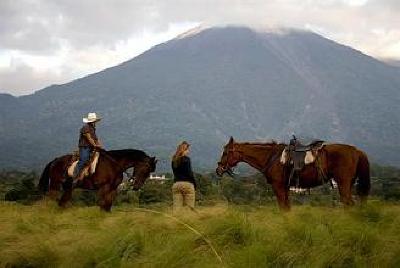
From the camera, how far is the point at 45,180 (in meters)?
13.8

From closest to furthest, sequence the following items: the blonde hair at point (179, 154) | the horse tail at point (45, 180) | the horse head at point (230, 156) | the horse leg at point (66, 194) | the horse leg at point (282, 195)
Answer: the blonde hair at point (179, 154), the horse leg at point (282, 195), the horse leg at point (66, 194), the horse head at point (230, 156), the horse tail at point (45, 180)

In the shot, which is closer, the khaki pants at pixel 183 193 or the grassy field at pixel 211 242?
the grassy field at pixel 211 242

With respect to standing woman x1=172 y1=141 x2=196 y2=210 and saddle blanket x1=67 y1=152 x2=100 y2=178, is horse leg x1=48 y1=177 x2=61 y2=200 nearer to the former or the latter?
saddle blanket x1=67 y1=152 x2=100 y2=178

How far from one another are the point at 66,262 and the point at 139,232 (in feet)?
3.16

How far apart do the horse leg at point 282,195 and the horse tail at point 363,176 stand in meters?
1.59

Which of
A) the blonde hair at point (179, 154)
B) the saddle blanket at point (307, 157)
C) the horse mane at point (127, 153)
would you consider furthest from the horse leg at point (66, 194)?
the saddle blanket at point (307, 157)

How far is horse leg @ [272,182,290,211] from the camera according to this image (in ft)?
37.9

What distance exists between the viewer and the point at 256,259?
6156mm

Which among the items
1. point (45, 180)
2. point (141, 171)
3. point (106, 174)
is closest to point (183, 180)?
point (141, 171)

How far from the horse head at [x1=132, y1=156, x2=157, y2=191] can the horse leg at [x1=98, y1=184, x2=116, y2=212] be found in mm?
682

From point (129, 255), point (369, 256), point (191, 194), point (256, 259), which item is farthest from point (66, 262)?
point (191, 194)

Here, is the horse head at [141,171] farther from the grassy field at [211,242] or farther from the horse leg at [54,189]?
the grassy field at [211,242]

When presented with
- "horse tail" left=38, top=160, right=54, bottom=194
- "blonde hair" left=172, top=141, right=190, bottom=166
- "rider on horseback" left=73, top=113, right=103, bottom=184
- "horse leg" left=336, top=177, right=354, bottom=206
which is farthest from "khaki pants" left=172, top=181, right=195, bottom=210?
"horse tail" left=38, top=160, right=54, bottom=194

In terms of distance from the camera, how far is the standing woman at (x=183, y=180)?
11164 mm
